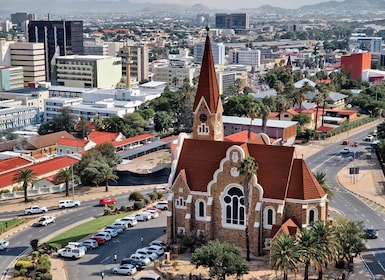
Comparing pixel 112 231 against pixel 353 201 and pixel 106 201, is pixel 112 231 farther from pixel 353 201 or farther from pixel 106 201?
pixel 353 201

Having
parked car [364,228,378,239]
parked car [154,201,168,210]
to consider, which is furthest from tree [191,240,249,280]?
parked car [154,201,168,210]

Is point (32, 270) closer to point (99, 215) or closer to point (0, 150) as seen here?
point (99, 215)

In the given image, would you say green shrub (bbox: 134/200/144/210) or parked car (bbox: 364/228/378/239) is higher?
parked car (bbox: 364/228/378/239)

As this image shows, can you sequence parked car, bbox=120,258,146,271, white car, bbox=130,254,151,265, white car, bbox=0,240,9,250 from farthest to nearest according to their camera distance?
white car, bbox=0,240,9,250 → white car, bbox=130,254,151,265 → parked car, bbox=120,258,146,271

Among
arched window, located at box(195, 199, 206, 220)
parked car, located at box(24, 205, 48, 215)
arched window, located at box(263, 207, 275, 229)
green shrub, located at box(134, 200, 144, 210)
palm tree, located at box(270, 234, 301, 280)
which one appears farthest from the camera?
parked car, located at box(24, 205, 48, 215)

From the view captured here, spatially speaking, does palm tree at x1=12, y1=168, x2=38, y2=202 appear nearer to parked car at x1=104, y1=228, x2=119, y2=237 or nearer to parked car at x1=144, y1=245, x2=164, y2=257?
parked car at x1=104, y1=228, x2=119, y2=237

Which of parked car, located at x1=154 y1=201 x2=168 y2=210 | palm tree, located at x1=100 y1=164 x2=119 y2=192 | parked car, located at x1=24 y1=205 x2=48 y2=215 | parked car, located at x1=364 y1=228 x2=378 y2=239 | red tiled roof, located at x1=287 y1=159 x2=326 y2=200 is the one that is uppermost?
red tiled roof, located at x1=287 y1=159 x2=326 y2=200

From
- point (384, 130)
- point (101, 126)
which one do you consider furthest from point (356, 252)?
point (101, 126)

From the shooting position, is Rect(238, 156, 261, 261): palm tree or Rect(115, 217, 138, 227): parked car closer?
Rect(238, 156, 261, 261): palm tree
